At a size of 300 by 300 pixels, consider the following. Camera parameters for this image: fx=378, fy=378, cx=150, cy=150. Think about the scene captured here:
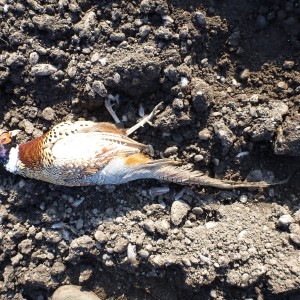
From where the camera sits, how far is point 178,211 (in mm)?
3314

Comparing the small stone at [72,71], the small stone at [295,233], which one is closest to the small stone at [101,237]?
the small stone at [72,71]

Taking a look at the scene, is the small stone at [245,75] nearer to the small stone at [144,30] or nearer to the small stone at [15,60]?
the small stone at [144,30]

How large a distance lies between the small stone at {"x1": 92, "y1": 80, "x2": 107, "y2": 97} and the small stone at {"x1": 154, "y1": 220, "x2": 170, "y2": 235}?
4.07 feet

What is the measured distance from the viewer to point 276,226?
10.6 feet

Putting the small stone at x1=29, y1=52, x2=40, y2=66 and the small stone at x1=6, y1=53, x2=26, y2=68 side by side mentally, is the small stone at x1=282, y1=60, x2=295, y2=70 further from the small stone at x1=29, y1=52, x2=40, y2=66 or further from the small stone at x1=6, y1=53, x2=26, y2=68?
the small stone at x1=6, y1=53, x2=26, y2=68

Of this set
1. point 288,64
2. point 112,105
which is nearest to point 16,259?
point 112,105

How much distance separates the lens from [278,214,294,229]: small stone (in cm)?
317

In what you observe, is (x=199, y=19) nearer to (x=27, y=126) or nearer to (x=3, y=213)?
(x=27, y=126)

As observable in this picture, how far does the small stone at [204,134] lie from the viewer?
129 inches

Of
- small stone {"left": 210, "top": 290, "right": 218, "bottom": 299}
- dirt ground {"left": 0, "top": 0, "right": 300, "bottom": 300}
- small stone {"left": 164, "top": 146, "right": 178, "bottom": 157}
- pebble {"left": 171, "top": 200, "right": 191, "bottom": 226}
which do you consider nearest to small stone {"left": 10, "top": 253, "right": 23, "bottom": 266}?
dirt ground {"left": 0, "top": 0, "right": 300, "bottom": 300}

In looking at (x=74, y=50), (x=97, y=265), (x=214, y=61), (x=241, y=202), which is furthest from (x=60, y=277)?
(x=214, y=61)

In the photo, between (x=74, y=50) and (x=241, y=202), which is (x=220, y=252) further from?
(x=74, y=50)

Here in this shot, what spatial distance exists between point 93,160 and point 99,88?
2.07ft

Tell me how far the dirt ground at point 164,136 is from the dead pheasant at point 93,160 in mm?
134
